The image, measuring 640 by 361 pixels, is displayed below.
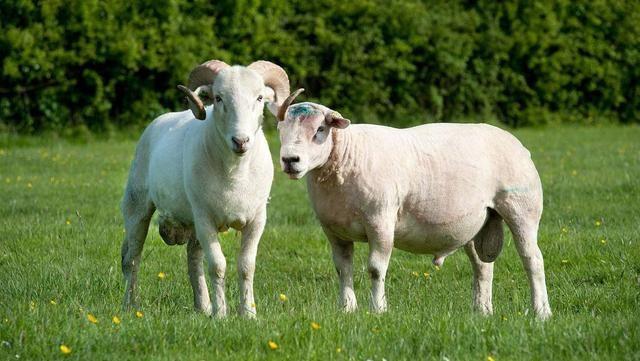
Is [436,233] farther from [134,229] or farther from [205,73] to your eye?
[134,229]

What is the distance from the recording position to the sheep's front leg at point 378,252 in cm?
756

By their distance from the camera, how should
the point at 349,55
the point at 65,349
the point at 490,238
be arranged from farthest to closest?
the point at 349,55 < the point at 490,238 < the point at 65,349

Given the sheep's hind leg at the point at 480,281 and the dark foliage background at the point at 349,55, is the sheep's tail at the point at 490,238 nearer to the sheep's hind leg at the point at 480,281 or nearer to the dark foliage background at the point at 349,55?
the sheep's hind leg at the point at 480,281

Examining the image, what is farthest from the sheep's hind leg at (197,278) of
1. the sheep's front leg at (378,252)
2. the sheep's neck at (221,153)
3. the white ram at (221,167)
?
the sheep's front leg at (378,252)

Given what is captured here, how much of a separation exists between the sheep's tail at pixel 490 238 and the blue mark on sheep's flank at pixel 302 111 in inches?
63.2

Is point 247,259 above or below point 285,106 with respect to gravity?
below

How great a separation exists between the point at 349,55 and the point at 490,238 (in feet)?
51.1

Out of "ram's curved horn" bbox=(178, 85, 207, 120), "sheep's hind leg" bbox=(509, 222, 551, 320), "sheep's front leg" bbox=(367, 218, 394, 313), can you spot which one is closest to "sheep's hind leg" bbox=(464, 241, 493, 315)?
"sheep's hind leg" bbox=(509, 222, 551, 320)

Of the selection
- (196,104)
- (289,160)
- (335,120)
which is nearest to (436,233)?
(335,120)

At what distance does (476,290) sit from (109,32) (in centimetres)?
1453

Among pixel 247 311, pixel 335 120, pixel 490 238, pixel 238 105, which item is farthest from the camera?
pixel 490 238

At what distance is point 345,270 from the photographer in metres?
7.82

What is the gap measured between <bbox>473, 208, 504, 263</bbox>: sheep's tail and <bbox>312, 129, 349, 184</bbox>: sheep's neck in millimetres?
1266

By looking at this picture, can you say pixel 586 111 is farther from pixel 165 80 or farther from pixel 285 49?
pixel 165 80
